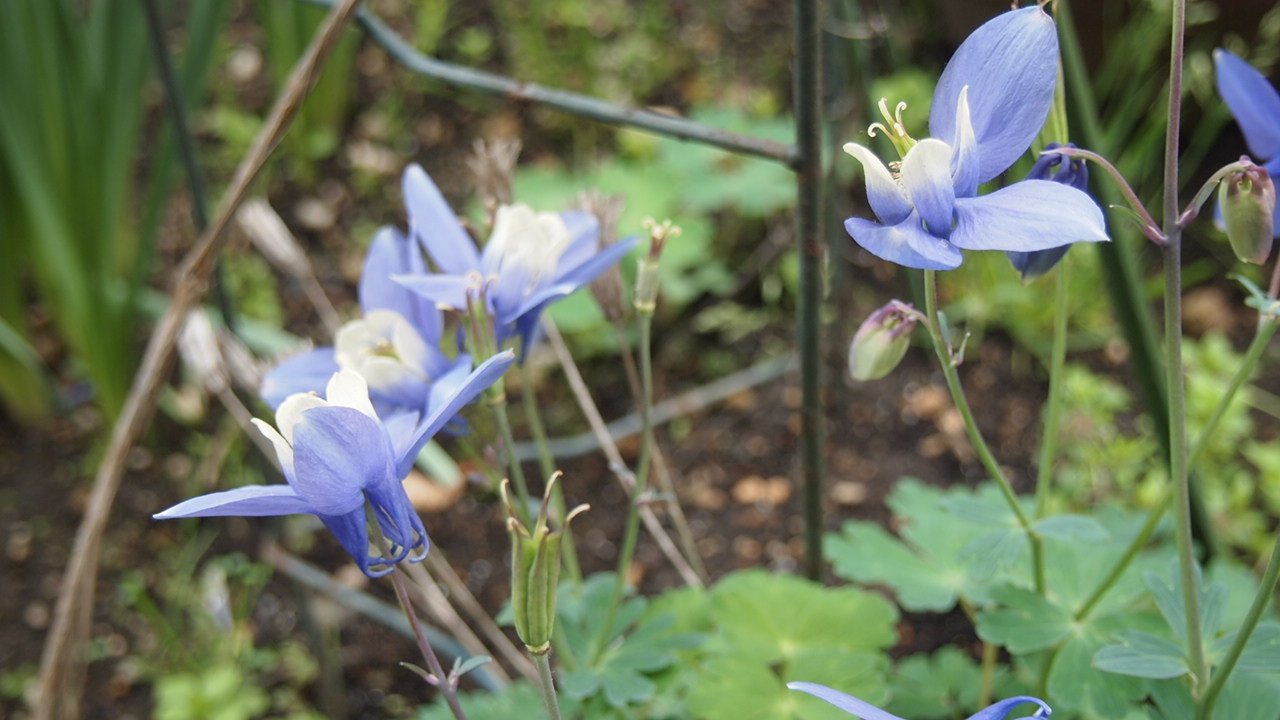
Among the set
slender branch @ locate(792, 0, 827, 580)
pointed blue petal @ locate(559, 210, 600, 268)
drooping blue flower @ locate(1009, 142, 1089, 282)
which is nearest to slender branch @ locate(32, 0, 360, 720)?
pointed blue petal @ locate(559, 210, 600, 268)

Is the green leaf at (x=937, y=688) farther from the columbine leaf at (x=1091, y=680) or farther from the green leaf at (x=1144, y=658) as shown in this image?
the green leaf at (x=1144, y=658)

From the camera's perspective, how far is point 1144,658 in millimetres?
652

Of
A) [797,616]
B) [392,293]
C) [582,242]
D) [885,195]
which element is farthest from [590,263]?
[797,616]

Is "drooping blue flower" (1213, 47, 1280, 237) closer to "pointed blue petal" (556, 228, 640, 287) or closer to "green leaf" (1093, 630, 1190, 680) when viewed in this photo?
"green leaf" (1093, 630, 1190, 680)

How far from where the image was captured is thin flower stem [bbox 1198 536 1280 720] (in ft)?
1.78

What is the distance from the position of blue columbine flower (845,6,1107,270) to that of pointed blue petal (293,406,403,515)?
9.7 inches

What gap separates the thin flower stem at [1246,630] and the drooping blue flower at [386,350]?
438 mm

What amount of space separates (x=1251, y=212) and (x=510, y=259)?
0.41m

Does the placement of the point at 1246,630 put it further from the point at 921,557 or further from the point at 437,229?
the point at 437,229

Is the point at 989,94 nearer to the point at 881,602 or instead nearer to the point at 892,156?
the point at 881,602

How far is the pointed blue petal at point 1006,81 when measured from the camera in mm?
545

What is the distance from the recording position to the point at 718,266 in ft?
6.53

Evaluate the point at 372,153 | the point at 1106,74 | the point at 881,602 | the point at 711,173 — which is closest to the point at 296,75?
the point at 881,602

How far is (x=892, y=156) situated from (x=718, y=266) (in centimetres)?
50
